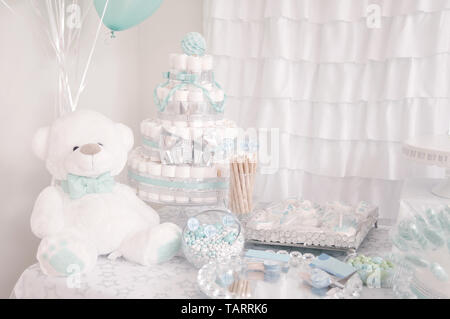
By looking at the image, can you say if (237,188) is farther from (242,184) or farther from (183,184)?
(183,184)

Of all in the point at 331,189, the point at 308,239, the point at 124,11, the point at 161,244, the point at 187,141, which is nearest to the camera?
the point at 161,244

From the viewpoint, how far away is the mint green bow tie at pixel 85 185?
1.38 meters

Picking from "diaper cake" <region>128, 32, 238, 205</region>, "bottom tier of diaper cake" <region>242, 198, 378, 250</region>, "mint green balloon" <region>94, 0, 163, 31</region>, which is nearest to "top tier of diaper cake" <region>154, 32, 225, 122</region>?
"diaper cake" <region>128, 32, 238, 205</region>

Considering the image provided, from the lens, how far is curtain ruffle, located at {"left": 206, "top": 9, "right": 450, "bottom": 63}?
2039 millimetres

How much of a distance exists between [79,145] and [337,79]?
→ 4.40ft

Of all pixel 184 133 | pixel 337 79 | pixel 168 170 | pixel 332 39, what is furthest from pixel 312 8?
A: pixel 168 170

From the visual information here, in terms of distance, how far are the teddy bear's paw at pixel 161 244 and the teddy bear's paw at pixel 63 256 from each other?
0.57 ft

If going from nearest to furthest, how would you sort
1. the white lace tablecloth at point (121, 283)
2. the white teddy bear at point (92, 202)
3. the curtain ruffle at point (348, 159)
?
the white lace tablecloth at point (121, 283) → the white teddy bear at point (92, 202) → the curtain ruffle at point (348, 159)

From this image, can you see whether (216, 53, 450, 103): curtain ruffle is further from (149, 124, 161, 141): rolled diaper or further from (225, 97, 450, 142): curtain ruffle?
(149, 124, 161, 141): rolled diaper

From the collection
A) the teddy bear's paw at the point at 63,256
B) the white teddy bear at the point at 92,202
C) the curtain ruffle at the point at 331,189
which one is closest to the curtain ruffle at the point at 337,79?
the curtain ruffle at the point at 331,189

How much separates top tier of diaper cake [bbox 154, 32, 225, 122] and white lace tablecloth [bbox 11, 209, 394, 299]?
1.68ft

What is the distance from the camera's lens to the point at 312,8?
224cm

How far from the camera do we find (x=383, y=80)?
7.13 feet

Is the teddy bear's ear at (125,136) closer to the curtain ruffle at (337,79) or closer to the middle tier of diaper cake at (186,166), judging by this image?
the middle tier of diaper cake at (186,166)
